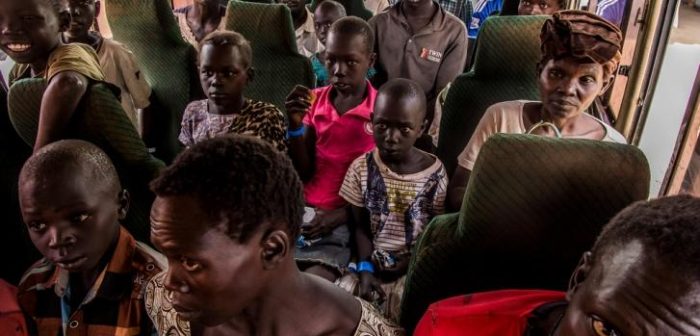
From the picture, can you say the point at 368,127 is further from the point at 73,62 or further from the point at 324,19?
the point at 324,19

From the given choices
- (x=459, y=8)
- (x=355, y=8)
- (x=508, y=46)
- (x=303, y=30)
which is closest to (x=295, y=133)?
(x=508, y=46)

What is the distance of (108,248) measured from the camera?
1305 millimetres

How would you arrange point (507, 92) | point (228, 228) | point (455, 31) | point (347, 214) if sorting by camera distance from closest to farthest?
point (228, 228) → point (347, 214) → point (507, 92) → point (455, 31)

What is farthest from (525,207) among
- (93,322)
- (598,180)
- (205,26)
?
(205,26)

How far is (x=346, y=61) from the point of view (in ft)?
6.98

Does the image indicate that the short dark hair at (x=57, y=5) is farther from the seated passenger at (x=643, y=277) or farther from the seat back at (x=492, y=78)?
the seated passenger at (x=643, y=277)

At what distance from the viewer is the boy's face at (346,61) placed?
83.1 inches

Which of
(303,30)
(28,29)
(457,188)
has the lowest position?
(457,188)

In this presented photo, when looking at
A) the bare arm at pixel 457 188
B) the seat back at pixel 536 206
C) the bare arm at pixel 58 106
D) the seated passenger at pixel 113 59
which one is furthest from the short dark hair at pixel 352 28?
the seat back at pixel 536 206

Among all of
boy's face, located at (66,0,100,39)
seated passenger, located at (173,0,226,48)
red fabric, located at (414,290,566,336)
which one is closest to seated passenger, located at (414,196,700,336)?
red fabric, located at (414,290,566,336)

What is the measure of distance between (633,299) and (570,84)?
3.45 feet

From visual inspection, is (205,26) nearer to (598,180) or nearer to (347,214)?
(347,214)

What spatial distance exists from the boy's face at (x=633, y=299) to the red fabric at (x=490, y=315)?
21 centimetres

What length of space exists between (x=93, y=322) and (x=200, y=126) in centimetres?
98
